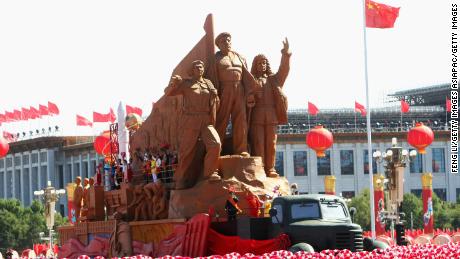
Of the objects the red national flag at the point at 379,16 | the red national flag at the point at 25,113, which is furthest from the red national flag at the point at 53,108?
the red national flag at the point at 379,16

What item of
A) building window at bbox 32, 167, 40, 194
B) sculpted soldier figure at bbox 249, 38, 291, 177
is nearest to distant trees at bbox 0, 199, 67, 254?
building window at bbox 32, 167, 40, 194

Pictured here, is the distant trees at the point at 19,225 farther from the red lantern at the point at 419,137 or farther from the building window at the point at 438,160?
the building window at the point at 438,160

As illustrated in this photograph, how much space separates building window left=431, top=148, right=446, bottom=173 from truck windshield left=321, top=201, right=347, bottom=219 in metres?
68.1

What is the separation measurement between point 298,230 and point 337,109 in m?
72.5

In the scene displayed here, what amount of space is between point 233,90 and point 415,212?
4624cm

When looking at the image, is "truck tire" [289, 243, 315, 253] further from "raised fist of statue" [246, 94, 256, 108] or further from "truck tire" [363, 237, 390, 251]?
"raised fist of statue" [246, 94, 256, 108]

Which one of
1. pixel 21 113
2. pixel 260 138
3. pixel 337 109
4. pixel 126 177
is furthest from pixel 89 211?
pixel 337 109

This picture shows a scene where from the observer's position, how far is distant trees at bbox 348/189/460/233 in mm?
75688

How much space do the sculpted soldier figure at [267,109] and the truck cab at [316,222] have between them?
5050mm

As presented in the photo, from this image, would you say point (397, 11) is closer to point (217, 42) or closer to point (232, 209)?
point (217, 42)

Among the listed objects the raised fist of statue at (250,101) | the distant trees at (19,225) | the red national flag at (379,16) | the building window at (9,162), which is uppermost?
the red national flag at (379,16)

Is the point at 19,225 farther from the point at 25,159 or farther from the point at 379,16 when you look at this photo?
the point at 379,16

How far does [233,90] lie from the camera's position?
33.8 m

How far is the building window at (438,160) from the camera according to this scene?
96.4m
